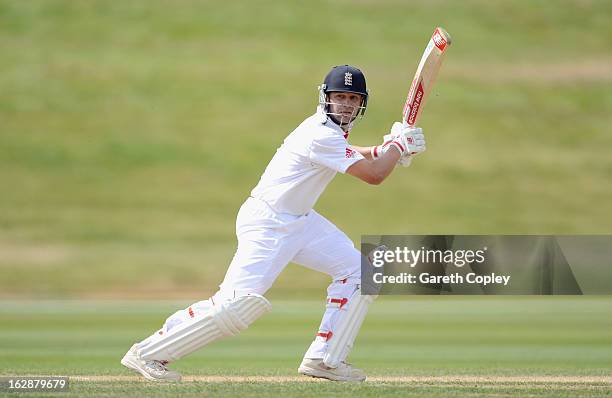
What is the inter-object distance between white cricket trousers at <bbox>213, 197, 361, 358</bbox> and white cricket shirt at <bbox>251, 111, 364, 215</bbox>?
66mm

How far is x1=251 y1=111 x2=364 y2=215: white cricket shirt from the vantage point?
19.7 feet

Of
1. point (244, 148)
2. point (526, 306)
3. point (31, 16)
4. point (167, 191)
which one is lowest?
point (526, 306)

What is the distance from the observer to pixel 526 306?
15.9m

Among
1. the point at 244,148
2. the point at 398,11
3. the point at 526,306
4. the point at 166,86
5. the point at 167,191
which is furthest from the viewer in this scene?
the point at 398,11

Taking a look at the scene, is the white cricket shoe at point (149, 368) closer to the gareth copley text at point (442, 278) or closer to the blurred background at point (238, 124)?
the gareth copley text at point (442, 278)

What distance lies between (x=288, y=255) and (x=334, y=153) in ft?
1.95

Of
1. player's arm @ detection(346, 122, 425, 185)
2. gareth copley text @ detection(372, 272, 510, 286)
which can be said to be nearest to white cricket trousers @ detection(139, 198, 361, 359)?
gareth copley text @ detection(372, 272, 510, 286)

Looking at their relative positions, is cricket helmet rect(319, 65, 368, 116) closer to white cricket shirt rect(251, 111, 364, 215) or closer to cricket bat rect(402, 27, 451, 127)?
white cricket shirt rect(251, 111, 364, 215)

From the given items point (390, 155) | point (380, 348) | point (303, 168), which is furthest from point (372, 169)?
point (380, 348)

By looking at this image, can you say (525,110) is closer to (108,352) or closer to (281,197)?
(108,352)

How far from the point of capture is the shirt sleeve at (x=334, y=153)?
19.5ft

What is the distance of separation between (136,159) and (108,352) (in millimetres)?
20402

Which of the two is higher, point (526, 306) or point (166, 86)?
point (166, 86)

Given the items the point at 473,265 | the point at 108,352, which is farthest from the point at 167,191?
the point at 473,265
